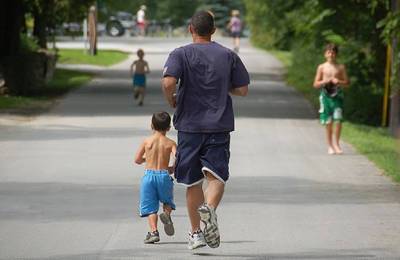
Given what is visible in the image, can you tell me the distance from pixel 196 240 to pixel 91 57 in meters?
40.7

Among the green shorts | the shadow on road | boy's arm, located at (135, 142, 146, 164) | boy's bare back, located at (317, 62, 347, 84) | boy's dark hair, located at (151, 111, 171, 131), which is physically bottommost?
the shadow on road

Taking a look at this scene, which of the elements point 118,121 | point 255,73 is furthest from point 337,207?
point 255,73

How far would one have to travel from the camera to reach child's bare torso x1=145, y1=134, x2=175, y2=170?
10125 millimetres

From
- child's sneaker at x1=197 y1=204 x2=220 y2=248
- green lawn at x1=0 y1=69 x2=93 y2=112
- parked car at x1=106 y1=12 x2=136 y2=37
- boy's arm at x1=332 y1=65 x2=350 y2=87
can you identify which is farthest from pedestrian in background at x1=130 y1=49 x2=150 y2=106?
parked car at x1=106 y1=12 x2=136 y2=37

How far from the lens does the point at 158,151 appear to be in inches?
399

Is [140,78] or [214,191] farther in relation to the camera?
[140,78]

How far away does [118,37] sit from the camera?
77312 mm

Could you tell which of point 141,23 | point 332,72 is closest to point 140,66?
point 332,72

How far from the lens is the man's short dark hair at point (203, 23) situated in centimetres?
945

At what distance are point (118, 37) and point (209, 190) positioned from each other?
68.4 m

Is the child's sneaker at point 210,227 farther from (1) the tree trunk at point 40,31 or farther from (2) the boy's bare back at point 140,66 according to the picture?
(1) the tree trunk at point 40,31

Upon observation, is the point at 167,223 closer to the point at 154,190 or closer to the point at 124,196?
the point at 154,190

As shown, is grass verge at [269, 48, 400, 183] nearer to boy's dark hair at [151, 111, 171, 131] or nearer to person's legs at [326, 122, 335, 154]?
person's legs at [326, 122, 335, 154]

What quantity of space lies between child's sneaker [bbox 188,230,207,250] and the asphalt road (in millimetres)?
107
